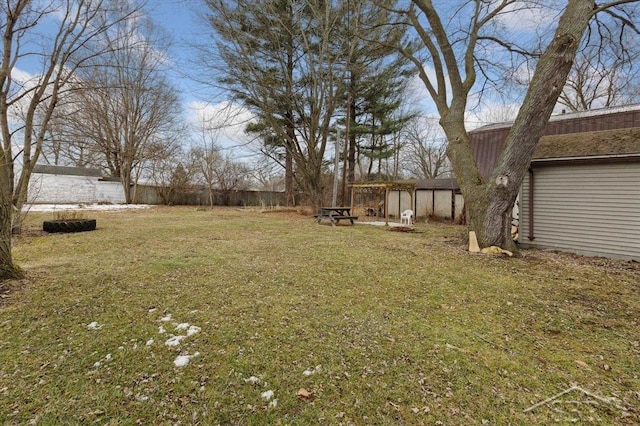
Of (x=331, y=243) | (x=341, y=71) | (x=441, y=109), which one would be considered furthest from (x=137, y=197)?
(x=441, y=109)

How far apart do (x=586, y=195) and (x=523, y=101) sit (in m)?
2.48

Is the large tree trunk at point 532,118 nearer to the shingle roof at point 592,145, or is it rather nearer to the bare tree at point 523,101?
the bare tree at point 523,101

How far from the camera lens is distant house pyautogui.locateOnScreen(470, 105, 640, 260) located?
5.73 metres

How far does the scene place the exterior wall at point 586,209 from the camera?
18.8 feet

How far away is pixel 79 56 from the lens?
8180 millimetres

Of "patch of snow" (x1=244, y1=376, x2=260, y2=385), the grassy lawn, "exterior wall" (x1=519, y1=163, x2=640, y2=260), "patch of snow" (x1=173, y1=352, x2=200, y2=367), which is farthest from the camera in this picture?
"exterior wall" (x1=519, y1=163, x2=640, y2=260)

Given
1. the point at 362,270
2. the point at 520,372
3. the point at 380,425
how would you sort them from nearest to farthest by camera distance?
1. the point at 380,425
2. the point at 520,372
3. the point at 362,270

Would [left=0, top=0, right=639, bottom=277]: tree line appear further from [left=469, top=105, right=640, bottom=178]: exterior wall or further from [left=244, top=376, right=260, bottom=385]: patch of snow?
[left=244, top=376, right=260, bottom=385]: patch of snow

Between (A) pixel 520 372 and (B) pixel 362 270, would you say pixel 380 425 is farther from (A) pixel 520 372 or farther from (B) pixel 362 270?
(B) pixel 362 270

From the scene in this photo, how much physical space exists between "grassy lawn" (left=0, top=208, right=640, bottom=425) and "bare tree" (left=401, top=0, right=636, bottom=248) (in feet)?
5.27

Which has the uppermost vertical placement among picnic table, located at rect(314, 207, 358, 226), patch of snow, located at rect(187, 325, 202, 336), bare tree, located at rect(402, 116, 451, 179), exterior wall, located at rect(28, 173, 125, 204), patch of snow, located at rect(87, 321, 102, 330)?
bare tree, located at rect(402, 116, 451, 179)

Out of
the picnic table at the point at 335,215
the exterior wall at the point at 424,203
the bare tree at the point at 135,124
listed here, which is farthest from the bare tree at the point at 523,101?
the bare tree at the point at 135,124

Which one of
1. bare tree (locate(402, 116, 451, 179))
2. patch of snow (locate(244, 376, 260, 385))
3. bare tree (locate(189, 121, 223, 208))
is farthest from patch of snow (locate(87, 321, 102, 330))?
bare tree (locate(402, 116, 451, 179))

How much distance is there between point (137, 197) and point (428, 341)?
21.6 metres
